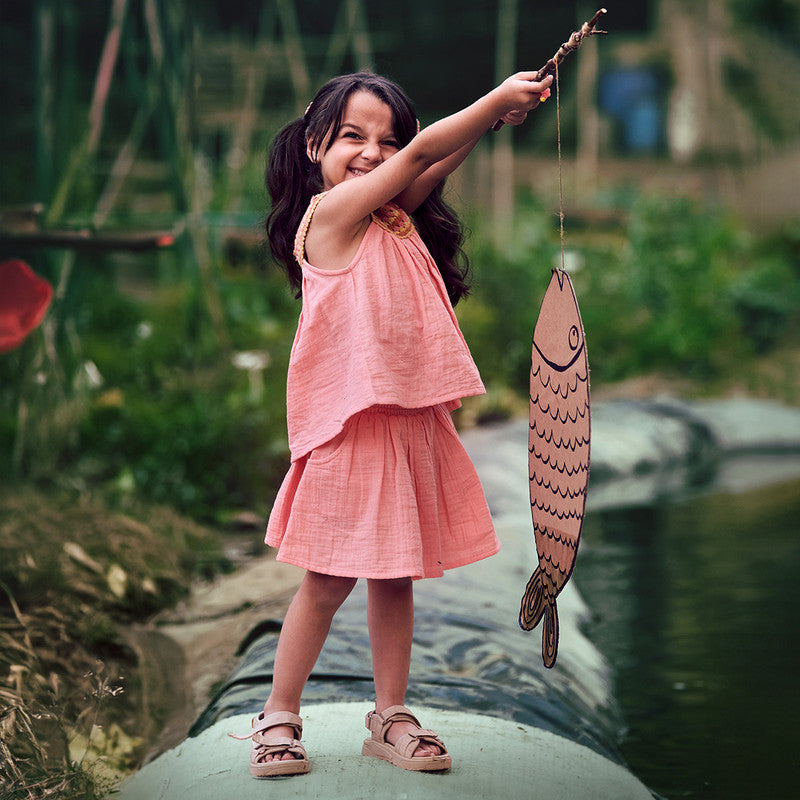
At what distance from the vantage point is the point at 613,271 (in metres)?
7.56

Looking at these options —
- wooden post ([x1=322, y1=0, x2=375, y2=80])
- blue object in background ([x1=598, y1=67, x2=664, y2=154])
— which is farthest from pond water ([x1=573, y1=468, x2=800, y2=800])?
blue object in background ([x1=598, y1=67, x2=664, y2=154])

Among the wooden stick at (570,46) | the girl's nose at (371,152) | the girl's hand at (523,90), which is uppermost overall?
the wooden stick at (570,46)

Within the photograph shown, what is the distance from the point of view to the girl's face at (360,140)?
6.42ft

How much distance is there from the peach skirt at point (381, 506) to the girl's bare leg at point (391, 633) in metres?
0.07

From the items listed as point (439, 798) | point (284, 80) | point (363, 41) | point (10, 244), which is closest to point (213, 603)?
point (10, 244)

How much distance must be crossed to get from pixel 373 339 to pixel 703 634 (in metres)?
1.66

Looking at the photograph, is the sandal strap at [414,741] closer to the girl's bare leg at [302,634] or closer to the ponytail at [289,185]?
the girl's bare leg at [302,634]

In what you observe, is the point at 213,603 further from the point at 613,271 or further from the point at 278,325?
the point at 613,271

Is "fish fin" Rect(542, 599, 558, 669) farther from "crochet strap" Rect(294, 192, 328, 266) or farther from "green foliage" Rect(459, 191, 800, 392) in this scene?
"green foliage" Rect(459, 191, 800, 392)

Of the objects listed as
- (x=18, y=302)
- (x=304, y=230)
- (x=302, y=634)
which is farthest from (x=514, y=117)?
(x=18, y=302)

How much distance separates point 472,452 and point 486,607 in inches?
71.2

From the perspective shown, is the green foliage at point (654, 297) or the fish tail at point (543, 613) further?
the green foliage at point (654, 297)

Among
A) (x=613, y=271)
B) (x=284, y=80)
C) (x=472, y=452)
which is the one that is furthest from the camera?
(x=284, y=80)

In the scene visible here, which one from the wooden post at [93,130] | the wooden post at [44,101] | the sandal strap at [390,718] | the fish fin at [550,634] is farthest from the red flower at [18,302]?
the fish fin at [550,634]
